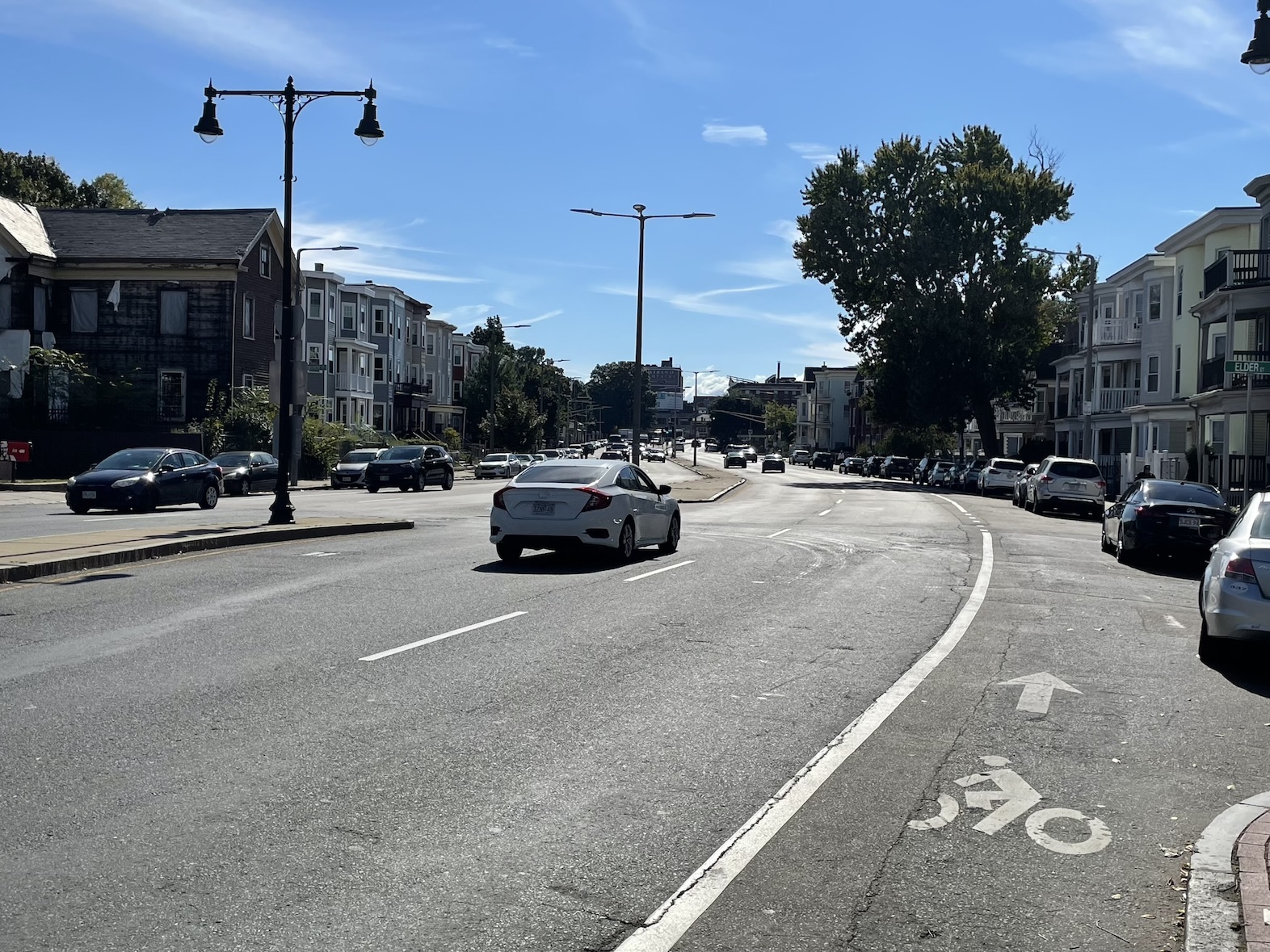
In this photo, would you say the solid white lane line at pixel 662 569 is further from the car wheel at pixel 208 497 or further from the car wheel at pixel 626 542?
the car wheel at pixel 208 497

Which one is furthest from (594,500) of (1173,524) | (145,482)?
(145,482)

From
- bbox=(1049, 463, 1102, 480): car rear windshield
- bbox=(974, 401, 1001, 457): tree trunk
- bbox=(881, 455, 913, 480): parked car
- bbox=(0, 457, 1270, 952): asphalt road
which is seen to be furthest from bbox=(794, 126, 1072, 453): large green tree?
bbox=(0, 457, 1270, 952): asphalt road

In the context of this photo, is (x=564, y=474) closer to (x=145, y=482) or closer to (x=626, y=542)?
(x=626, y=542)

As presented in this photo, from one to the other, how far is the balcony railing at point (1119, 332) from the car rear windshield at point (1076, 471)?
89.2 ft

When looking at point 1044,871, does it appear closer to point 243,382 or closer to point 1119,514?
point 1119,514

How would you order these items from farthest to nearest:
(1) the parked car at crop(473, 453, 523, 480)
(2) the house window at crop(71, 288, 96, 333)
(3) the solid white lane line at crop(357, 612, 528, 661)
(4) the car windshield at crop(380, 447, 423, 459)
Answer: (1) the parked car at crop(473, 453, 523, 480) < (2) the house window at crop(71, 288, 96, 333) < (4) the car windshield at crop(380, 447, 423, 459) < (3) the solid white lane line at crop(357, 612, 528, 661)

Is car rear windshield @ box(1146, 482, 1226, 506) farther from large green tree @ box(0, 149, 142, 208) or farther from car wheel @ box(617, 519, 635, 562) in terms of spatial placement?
large green tree @ box(0, 149, 142, 208)

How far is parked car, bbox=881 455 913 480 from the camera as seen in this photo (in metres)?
87.4

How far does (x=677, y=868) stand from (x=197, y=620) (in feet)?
25.8

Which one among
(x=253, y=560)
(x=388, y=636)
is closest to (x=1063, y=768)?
(x=388, y=636)

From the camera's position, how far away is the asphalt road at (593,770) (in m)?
5.06

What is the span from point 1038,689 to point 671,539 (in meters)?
11.9

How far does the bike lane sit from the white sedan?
24.5 feet

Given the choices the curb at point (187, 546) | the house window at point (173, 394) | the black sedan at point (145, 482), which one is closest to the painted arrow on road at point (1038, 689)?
the curb at point (187, 546)
